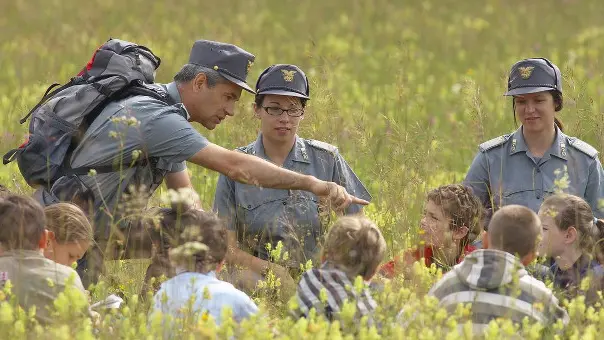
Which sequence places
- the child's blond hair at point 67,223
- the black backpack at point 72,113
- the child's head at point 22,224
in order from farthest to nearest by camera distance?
the black backpack at point 72,113, the child's blond hair at point 67,223, the child's head at point 22,224

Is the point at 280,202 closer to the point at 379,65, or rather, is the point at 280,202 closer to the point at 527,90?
the point at 527,90

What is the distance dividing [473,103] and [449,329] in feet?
9.18

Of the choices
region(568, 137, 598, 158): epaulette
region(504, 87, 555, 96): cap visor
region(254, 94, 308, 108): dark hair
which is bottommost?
region(568, 137, 598, 158): epaulette

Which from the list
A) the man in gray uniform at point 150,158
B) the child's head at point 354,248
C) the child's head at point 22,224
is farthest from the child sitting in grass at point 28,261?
the child's head at point 354,248

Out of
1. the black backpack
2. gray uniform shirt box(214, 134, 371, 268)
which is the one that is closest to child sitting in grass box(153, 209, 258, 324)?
the black backpack

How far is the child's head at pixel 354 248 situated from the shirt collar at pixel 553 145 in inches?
86.3

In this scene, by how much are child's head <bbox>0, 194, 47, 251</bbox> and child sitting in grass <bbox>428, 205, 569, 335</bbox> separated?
164cm

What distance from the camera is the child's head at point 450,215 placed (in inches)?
268

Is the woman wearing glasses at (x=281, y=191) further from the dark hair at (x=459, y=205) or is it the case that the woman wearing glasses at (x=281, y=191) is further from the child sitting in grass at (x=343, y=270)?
the child sitting in grass at (x=343, y=270)

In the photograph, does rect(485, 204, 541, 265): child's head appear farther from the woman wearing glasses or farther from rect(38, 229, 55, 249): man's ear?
rect(38, 229, 55, 249): man's ear

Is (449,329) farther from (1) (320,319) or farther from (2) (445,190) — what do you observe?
(2) (445,190)

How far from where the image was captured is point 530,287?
5402 millimetres

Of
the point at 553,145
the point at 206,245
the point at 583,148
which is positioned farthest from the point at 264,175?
the point at 583,148

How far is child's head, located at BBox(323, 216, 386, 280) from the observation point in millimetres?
5531
